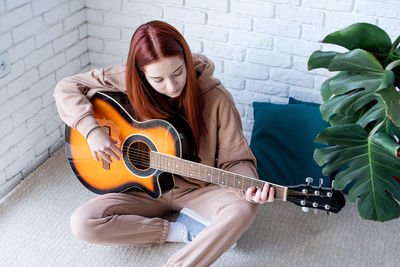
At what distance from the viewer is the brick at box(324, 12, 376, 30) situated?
204cm

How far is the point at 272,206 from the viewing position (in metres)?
2.19

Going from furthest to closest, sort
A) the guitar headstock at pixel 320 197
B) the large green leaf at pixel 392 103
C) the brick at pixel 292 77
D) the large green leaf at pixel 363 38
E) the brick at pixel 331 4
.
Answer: the brick at pixel 292 77, the brick at pixel 331 4, the guitar headstock at pixel 320 197, the large green leaf at pixel 363 38, the large green leaf at pixel 392 103

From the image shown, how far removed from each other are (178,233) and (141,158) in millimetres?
343

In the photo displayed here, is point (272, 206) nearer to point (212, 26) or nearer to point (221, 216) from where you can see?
point (221, 216)

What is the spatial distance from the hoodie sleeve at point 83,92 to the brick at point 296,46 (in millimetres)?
708

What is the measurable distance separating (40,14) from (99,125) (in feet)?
2.18

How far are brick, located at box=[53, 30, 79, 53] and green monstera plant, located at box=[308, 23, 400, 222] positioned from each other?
1.35m

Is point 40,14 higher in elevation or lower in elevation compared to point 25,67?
higher

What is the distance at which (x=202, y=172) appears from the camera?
67.5 inches

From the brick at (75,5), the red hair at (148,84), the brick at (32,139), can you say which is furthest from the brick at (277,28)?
the brick at (32,139)

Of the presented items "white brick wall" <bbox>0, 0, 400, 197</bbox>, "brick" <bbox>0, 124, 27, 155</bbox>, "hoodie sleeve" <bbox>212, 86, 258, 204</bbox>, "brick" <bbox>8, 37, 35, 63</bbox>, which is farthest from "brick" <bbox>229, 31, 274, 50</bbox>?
"brick" <bbox>0, 124, 27, 155</bbox>

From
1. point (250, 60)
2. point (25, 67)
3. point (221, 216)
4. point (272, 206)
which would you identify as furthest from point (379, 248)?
point (25, 67)

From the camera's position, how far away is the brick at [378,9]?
200 centimetres

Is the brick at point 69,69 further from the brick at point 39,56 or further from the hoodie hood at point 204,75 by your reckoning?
the hoodie hood at point 204,75
